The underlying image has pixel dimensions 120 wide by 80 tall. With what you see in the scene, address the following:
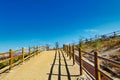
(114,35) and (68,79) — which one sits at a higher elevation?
(114,35)

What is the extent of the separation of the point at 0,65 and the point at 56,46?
106 feet

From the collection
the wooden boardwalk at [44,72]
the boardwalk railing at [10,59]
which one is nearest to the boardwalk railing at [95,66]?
the wooden boardwalk at [44,72]

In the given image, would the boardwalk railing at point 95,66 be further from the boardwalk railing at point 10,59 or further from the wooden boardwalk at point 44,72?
the boardwalk railing at point 10,59

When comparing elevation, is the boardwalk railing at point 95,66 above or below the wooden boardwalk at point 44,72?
above

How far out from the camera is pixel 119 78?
1147 centimetres

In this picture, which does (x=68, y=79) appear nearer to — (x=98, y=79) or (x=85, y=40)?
(x=98, y=79)

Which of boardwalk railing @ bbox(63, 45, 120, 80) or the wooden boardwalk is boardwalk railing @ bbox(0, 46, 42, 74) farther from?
boardwalk railing @ bbox(63, 45, 120, 80)

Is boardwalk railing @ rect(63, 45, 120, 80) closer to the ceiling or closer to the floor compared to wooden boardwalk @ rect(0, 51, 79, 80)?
closer to the ceiling

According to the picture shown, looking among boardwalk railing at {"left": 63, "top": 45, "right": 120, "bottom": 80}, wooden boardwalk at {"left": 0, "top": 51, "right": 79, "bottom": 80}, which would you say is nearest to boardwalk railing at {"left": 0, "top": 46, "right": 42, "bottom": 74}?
wooden boardwalk at {"left": 0, "top": 51, "right": 79, "bottom": 80}

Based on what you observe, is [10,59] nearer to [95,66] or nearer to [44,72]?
[44,72]

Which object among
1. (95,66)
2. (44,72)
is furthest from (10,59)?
(95,66)

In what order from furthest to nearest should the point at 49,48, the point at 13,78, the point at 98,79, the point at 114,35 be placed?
the point at 49,48 < the point at 114,35 < the point at 13,78 < the point at 98,79

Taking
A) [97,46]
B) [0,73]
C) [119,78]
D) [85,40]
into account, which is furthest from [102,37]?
[0,73]

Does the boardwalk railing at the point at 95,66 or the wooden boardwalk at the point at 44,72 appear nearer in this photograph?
the boardwalk railing at the point at 95,66
